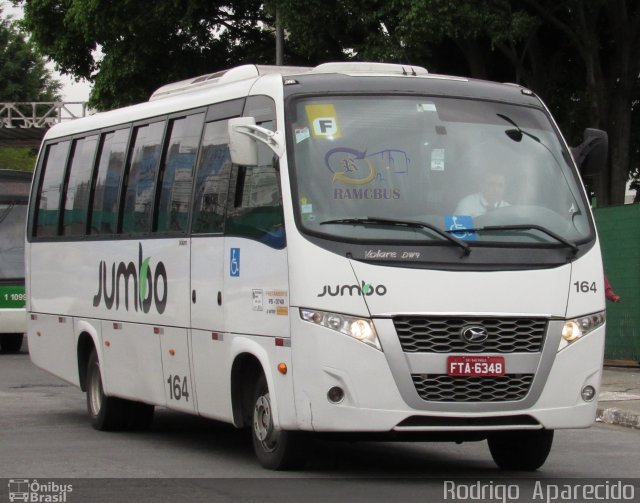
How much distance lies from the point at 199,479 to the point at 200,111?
3.27m

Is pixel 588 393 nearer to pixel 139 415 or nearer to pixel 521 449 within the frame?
pixel 521 449

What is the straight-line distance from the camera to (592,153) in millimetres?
10805

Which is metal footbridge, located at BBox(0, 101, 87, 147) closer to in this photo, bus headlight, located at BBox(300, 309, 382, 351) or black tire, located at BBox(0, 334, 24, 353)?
black tire, located at BBox(0, 334, 24, 353)

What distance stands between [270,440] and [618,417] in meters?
5.52

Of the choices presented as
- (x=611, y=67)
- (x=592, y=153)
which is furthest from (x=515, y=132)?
(x=611, y=67)

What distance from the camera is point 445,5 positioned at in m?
25.3

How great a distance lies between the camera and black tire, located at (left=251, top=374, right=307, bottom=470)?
9938 mm

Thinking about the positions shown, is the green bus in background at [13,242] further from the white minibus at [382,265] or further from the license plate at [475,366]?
the license plate at [475,366]

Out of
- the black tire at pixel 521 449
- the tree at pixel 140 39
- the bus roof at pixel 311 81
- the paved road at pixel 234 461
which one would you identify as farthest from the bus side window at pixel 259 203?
the tree at pixel 140 39

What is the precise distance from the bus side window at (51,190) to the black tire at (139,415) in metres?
2.25

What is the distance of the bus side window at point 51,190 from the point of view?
15.1m

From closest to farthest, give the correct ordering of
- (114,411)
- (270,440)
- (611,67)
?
(270,440)
(114,411)
(611,67)

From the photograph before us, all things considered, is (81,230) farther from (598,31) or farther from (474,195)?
(598,31)

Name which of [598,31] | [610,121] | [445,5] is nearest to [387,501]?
[445,5]
